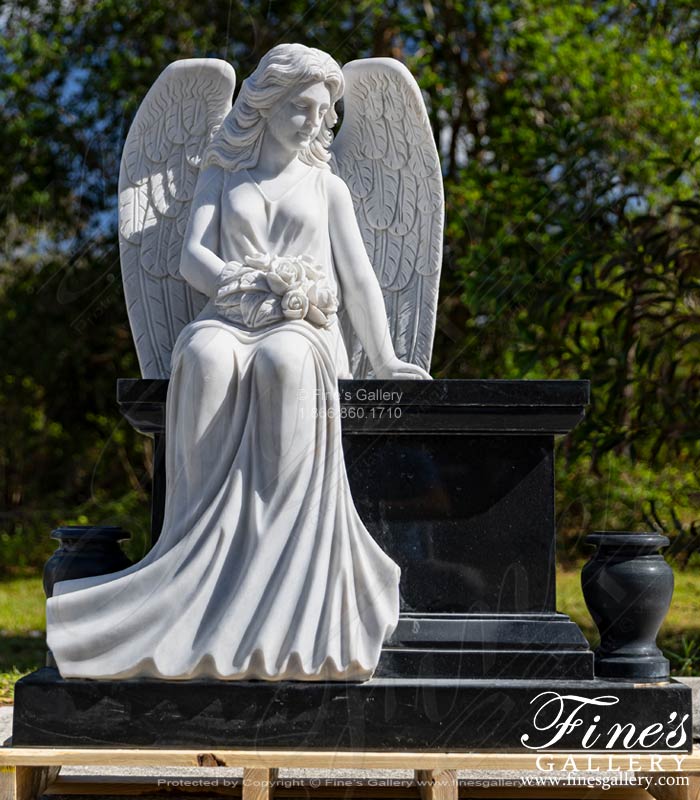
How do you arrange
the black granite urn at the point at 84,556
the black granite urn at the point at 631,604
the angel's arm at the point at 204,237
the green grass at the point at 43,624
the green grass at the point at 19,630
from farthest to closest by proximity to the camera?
the green grass at the point at 43,624 < the green grass at the point at 19,630 < the black granite urn at the point at 84,556 < the angel's arm at the point at 204,237 < the black granite urn at the point at 631,604

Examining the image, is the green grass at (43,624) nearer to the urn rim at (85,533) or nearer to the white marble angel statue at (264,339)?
the urn rim at (85,533)

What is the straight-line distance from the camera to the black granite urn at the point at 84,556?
3.81m

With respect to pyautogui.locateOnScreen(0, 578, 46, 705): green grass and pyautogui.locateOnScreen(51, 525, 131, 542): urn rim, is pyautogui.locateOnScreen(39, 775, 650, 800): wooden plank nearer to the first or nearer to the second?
pyautogui.locateOnScreen(51, 525, 131, 542): urn rim

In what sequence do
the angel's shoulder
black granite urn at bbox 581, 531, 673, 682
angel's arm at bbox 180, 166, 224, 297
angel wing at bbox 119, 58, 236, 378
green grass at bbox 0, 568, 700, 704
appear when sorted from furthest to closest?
green grass at bbox 0, 568, 700, 704
angel wing at bbox 119, 58, 236, 378
the angel's shoulder
angel's arm at bbox 180, 166, 224, 297
black granite urn at bbox 581, 531, 673, 682

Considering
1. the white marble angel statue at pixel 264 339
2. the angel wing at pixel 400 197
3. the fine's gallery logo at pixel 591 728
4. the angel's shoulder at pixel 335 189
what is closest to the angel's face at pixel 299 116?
the white marble angel statue at pixel 264 339

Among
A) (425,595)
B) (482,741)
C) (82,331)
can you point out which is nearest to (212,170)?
(425,595)

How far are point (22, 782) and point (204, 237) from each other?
1.82m

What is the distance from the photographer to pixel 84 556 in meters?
3.82

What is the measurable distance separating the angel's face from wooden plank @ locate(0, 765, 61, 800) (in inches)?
86.1

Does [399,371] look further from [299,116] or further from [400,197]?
[299,116]

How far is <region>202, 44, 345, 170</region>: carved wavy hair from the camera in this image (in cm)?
373

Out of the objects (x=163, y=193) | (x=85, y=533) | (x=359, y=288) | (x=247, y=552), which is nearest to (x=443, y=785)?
(x=247, y=552)

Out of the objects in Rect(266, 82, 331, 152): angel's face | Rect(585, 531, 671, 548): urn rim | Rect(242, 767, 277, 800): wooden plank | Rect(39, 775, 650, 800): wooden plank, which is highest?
Rect(266, 82, 331, 152): angel's face
